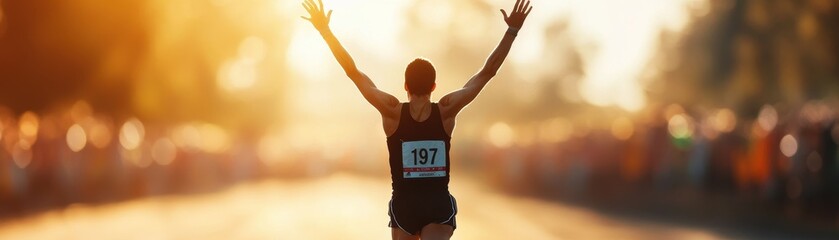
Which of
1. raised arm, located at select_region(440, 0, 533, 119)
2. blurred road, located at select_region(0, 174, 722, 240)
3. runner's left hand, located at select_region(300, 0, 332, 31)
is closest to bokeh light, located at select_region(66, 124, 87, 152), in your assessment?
blurred road, located at select_region(0, 174, 722, 240)

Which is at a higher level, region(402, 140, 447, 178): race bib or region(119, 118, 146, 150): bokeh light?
region(119, 118, 146, 150): bokeh light

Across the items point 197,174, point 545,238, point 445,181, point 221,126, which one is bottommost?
point 445,181

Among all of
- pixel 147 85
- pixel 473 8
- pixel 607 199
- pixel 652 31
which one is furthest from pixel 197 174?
pixel 473 8

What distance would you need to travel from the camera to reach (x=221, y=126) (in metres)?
64.6

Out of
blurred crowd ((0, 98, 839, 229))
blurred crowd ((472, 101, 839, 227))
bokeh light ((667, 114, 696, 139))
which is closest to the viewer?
blurred crowd ((472, 101, 839, 227))

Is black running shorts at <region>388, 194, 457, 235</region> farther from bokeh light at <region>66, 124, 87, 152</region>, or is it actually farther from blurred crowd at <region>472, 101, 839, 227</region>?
bokeh light at <region>66, 124, 87, 152</region>

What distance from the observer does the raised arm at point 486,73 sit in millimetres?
8625

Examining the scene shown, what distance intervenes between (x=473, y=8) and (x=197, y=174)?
317 ft

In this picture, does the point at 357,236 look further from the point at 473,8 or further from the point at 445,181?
the point at 473,8

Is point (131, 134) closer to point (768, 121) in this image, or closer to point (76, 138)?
point (76, 138)

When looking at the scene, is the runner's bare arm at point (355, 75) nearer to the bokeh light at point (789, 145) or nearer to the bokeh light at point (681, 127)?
the bokeh light at point (789, 145)

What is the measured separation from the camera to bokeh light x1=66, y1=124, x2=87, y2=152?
105 feet

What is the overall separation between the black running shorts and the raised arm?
0.40 m

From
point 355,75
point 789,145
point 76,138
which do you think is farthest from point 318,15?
point 76,138
